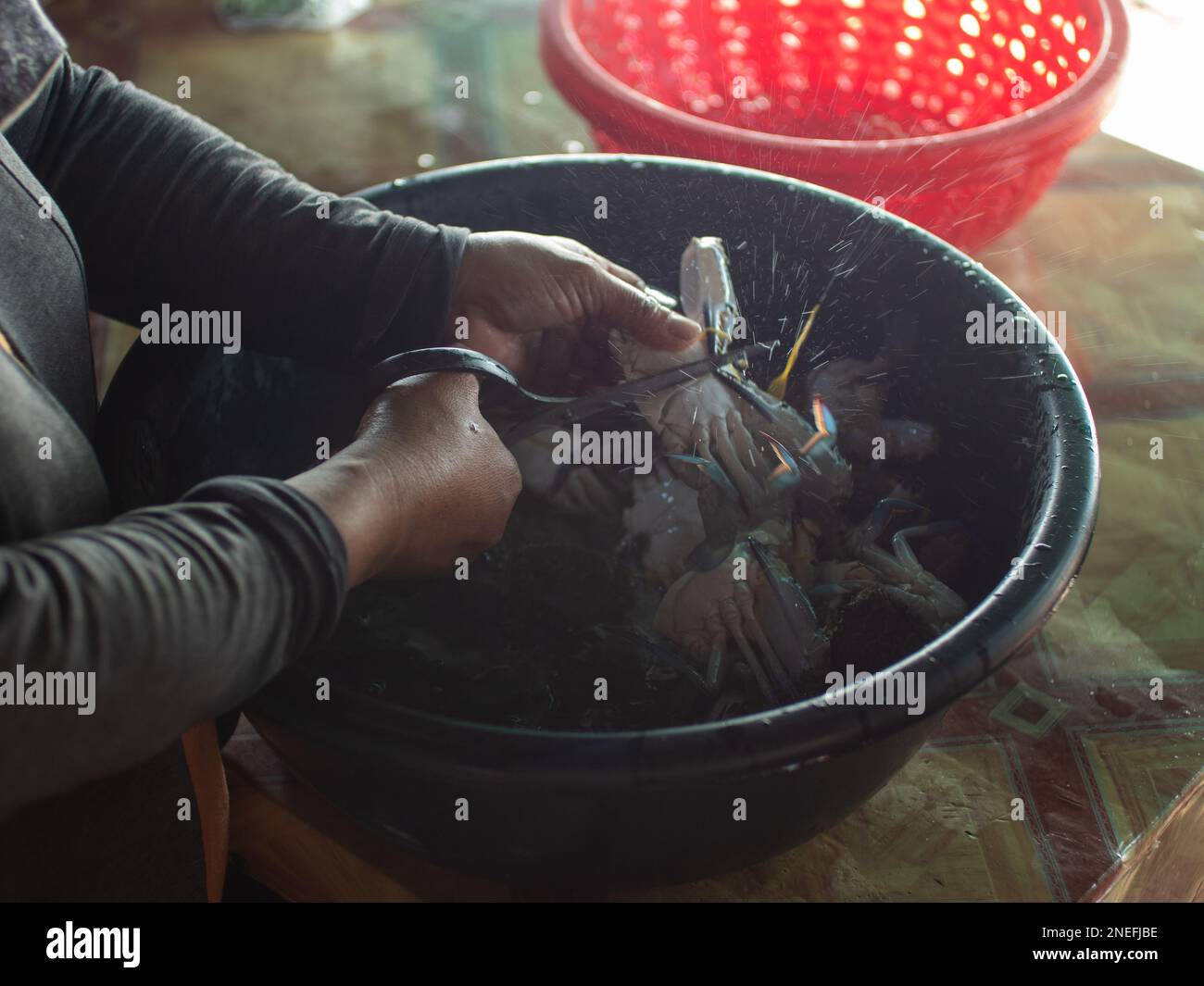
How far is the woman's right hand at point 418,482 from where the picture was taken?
0.56 metres

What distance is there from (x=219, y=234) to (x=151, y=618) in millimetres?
413

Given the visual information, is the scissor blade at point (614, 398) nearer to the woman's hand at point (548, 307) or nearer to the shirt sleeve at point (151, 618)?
the woman's hand at point (548, 307)

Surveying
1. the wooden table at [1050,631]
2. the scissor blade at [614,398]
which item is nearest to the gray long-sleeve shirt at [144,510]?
the scissor blade at [614,398]

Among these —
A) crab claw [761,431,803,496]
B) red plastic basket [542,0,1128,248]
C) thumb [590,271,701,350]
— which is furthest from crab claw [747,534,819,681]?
red plastic basket [542,0,1128,248]

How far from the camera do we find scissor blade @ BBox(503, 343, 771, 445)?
2.68 feet

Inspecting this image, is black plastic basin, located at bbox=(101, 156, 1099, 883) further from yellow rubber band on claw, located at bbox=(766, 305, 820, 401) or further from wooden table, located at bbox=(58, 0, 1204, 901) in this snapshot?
wooden table, located at bbox=(58, 0, 1204, 901)

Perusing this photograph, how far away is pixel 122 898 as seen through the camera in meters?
0.64

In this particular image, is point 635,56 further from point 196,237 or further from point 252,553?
point 252,553

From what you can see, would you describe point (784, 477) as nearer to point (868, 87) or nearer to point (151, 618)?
point (151, 618)

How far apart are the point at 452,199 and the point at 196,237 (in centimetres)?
25

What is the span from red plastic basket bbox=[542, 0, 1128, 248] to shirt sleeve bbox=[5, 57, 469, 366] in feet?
1.49

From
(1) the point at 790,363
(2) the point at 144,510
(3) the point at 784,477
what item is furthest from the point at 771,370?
(2) the point at 144,510
